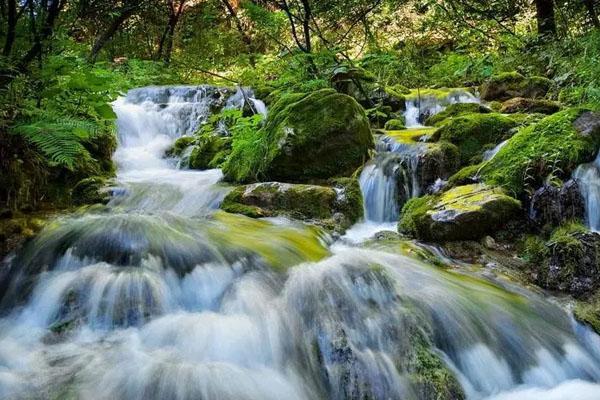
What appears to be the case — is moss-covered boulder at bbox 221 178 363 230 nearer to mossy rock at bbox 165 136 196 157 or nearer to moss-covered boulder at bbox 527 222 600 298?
moss-covered boulder at bbox 527 222 600 298

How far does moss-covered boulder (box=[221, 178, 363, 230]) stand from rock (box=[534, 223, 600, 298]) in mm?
2237

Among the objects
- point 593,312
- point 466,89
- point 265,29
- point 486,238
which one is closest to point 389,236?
point 486,238

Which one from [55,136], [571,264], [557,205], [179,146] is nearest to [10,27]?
[55,136]

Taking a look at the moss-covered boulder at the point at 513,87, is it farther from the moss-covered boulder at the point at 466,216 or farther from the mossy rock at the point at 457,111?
the moss-covered boulder at the point at 466,216

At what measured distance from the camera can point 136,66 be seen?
248 inches

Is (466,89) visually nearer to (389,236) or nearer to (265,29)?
(389,236)

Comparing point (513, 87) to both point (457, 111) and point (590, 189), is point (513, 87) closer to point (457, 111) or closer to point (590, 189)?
point (457, 111)

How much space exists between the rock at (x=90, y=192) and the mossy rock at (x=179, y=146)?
3052mm

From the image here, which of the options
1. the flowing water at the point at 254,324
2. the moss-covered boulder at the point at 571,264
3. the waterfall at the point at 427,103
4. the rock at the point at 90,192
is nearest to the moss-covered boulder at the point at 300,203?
the flowing water at the point at 254,324

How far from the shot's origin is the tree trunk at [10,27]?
11.3ft

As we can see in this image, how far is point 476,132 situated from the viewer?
275 inches

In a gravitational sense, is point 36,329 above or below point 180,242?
below

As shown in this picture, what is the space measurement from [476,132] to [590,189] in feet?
6.82

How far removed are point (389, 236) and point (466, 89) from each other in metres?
7.65
